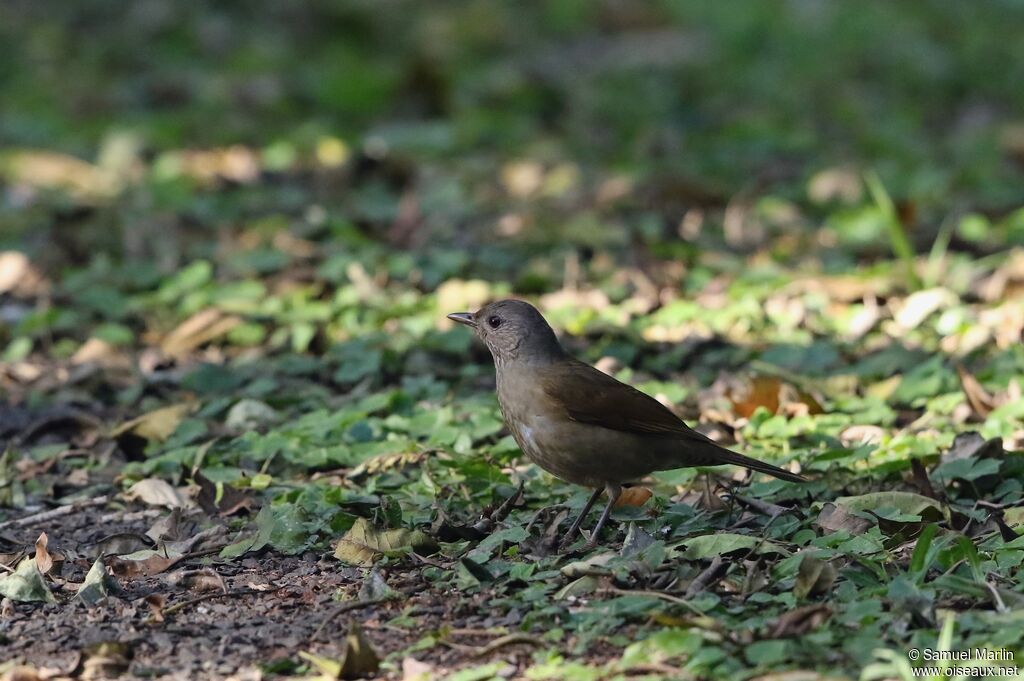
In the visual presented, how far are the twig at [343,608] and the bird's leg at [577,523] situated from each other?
2.61 ft

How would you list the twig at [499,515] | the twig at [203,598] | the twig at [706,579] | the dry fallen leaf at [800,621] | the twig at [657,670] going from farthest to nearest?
1. the twig at [499,515]
2. the twig at [203,598]
3. the twig at [706,579]
4. the dry fallen leaf at [800,621]
5. the twig at [657,670]

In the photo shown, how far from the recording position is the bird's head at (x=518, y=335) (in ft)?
18.5

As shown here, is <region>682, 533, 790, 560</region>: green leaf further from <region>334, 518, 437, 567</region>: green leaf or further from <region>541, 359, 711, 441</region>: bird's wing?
<region>334, 518, 437, 567</region>: green leaf

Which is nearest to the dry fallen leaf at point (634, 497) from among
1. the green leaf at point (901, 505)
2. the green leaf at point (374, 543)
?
the green leaf at point (901, 505)

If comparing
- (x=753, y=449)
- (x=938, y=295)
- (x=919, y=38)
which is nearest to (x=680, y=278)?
(x=938, y=295)

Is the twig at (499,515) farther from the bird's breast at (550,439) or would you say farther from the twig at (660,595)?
the twig at (660,595)

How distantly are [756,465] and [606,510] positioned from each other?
22.8 inches

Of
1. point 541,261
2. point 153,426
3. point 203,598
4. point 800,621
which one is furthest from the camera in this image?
point 541,261

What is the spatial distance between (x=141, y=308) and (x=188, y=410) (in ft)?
5.29

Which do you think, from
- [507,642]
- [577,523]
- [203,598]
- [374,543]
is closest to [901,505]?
[577,523]

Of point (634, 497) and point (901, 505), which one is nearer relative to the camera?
point (901, 505)

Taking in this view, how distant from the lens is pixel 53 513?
17.8 feet

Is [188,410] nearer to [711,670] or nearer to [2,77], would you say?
[711,670]

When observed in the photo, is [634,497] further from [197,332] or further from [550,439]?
[197,332]
